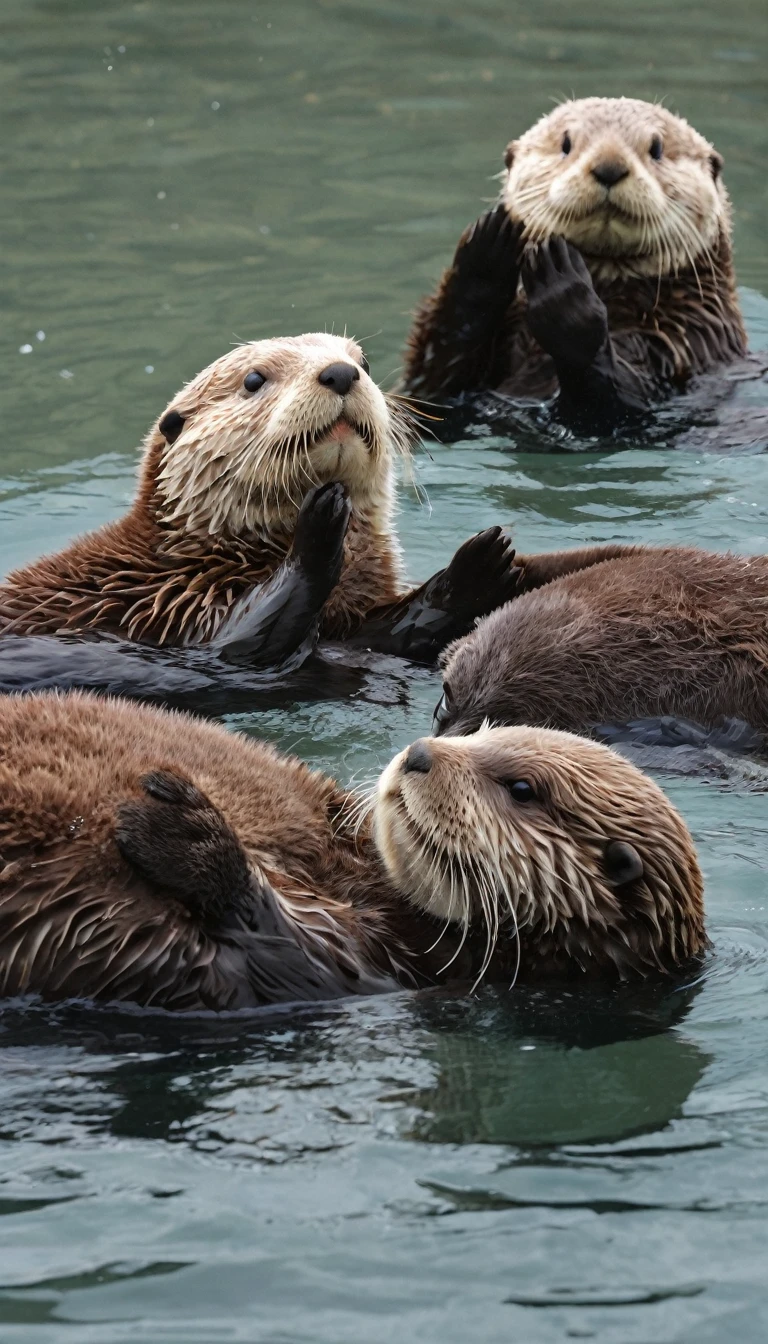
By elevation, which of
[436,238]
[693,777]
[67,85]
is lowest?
[693,777]

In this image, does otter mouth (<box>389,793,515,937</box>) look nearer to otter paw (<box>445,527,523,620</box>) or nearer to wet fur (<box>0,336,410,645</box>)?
otter paw (<box>445,527,523,620</box>)

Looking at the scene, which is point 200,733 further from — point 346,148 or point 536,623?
point 346,148

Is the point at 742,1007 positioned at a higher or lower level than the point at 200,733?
lower

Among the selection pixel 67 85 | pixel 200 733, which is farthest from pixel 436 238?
pixel 200 733

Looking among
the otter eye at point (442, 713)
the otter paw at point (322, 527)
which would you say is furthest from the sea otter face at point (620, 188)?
the otter eye at point (442, 713)

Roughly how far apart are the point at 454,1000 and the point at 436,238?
8.38 meters

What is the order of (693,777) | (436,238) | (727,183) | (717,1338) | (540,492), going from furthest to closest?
(727,183), (436,238), (540,492), (693,777), (717,1338)

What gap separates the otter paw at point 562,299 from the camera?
7.91 metres

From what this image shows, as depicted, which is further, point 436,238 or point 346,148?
point 346,148

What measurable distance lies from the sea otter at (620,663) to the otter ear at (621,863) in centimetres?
108

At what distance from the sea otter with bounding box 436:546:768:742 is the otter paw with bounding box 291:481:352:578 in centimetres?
Answer: 61

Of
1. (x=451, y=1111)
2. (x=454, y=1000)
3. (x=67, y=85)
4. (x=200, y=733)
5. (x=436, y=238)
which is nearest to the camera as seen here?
(x=451, y=1111)

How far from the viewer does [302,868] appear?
15.0 ft

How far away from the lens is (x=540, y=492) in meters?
8.24
